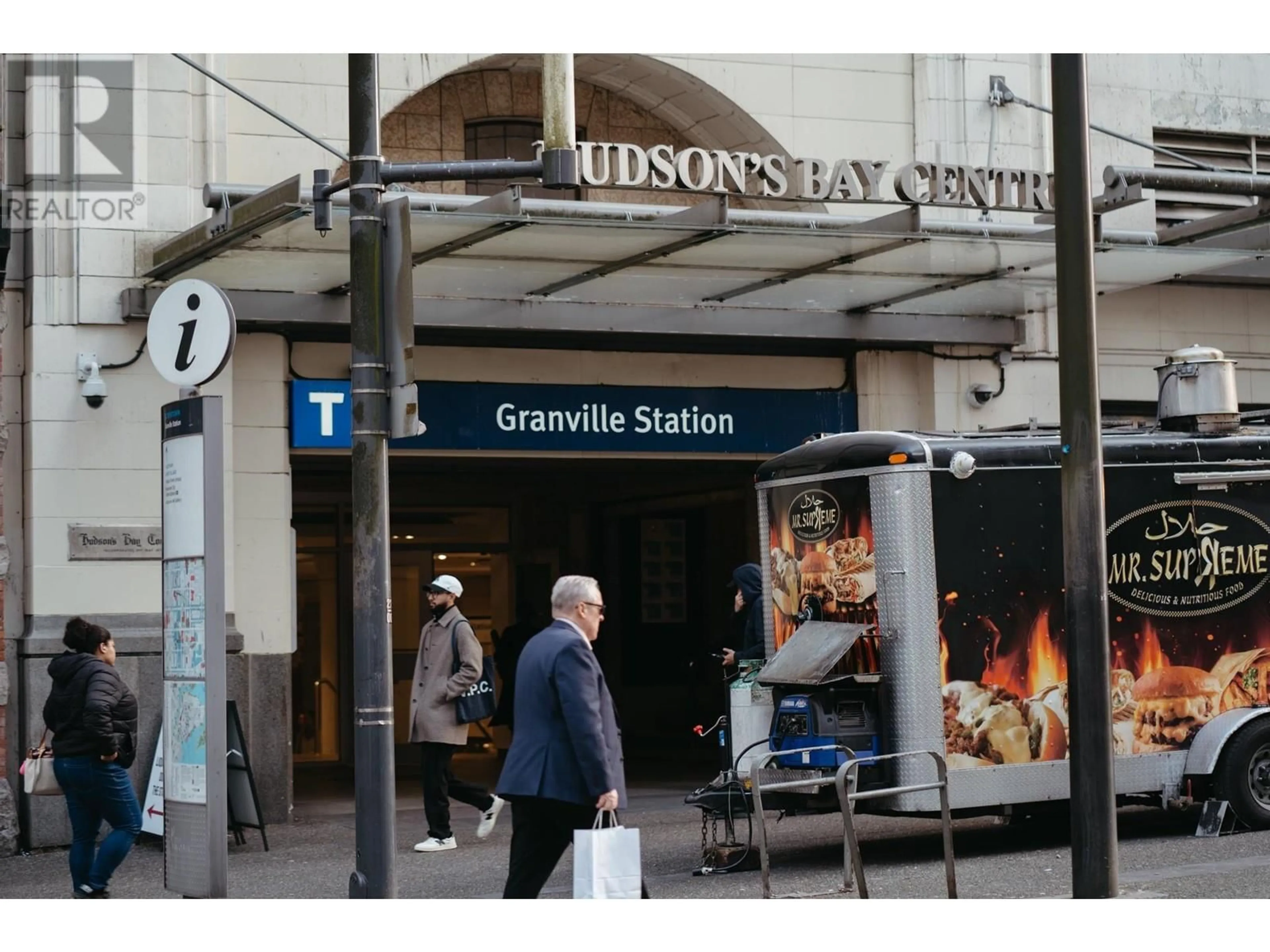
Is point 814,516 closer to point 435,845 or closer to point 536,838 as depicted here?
point 435,845

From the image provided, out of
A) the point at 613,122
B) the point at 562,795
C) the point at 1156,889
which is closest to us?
the point at 562,795

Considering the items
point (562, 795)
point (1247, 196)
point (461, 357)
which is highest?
point (1247, 196)

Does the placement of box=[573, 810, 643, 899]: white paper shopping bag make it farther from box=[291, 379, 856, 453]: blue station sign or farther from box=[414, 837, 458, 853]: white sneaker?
box=[291, 379, 856, 453]: blue station sign

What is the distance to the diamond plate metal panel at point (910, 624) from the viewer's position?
11.1m

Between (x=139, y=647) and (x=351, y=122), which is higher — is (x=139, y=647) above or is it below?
below

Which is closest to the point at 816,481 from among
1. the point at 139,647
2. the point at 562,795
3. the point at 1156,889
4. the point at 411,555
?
the point at 1156,889

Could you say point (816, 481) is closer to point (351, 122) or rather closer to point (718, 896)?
point (718, 896)

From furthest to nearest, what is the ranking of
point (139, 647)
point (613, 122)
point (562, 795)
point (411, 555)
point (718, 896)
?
point (411, 555) → point (613, 122) → point (139, 647) → point (718, 896) → point (562, 795)

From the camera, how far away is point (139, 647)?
1364 cm

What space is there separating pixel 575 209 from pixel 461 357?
11.7 feet

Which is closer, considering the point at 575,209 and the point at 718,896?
the point at 718,896

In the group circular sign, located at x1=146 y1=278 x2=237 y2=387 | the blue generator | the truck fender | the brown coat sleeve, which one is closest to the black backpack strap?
the brown coat sleeve

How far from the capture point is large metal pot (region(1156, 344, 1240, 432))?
12492 mm

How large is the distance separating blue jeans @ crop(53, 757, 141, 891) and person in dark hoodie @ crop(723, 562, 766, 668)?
13.9 ft
